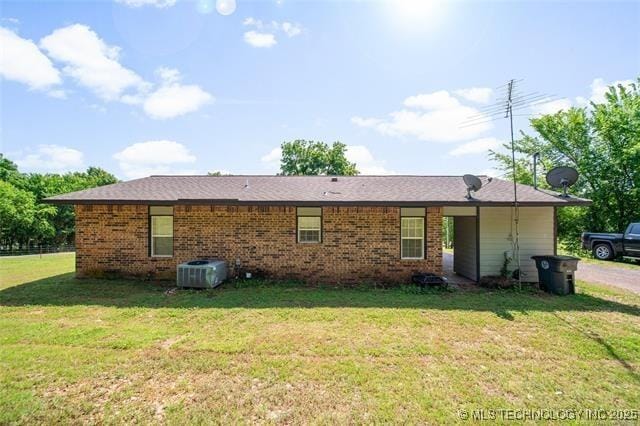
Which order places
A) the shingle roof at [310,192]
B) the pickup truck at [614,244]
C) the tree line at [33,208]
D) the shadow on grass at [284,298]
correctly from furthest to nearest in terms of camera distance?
the tree line at [33,208], the pickup truck at [614,244], the shingle roof at [310,192], the shadow on grass at [284,298]

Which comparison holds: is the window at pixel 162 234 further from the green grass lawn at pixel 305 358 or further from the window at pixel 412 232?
the window at pixel 412 232

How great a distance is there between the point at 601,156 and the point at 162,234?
2376 cm

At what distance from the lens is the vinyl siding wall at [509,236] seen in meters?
8.89

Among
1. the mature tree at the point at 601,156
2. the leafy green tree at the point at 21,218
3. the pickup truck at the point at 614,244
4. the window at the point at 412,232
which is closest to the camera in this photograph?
the window at the point at 412,232

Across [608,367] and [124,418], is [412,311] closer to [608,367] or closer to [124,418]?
[608,367]

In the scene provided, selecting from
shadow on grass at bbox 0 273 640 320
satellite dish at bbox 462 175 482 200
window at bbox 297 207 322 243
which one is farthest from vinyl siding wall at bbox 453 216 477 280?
window at bbox 297 207 322 243

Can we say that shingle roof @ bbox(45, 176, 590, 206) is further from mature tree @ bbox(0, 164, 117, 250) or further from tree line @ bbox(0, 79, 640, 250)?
mature tree @ bbox(0, 164, 117, 250)

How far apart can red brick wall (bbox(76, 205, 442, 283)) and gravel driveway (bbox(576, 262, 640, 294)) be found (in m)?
5.36

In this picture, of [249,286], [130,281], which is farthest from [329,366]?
[130,281]

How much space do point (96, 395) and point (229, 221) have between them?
590 cm

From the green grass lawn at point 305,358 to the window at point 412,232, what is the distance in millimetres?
2028

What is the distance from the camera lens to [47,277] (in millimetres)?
9258

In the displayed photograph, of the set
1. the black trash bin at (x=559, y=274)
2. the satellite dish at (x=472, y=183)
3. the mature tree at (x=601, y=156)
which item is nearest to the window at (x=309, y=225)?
the satellite dish at (x=472, y=183)

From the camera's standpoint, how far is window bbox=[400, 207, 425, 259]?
28.9 feet
